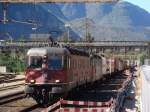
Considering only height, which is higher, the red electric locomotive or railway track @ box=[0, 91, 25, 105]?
the red electric locomotive

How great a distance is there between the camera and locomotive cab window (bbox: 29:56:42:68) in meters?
26.0

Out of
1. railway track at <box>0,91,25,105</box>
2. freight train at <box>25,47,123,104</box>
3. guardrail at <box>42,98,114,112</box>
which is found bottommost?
railway track at <box>0,91,25,105</box>

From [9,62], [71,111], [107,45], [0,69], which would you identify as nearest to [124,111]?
[71,111]

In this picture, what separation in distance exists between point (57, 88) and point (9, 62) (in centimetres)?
7552

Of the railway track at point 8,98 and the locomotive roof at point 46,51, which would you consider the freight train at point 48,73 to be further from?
the railway track at point 8,98

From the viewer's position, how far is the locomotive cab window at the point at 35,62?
2598 centimetres

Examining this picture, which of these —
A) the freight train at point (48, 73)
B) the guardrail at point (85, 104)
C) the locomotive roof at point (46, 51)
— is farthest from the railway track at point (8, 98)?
the guardrail at point (85, 104)

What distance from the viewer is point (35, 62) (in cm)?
2609

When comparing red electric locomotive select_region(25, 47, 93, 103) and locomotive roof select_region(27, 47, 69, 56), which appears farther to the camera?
locomotive roof select_region(27, 47, 69, 56)

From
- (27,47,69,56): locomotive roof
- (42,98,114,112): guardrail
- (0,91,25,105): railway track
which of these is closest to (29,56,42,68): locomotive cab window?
(27,47,69,56): locomotive roof

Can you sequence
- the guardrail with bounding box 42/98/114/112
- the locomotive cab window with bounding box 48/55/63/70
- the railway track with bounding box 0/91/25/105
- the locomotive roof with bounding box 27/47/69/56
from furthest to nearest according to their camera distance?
the railway track with bounding box 0/91/25/105, the locomotive roof with bounding box 27/47/69/56, the locomotive cab window with bounding box 48/55/63/70, the guardrail with bounding box 42/98/114/112

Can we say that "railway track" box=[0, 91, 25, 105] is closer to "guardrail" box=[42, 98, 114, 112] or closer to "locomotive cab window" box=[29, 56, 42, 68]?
"locomotive cab window" box=[29, 56, 42, 68]

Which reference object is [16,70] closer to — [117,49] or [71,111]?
[117,49]

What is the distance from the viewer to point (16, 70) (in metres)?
98.1
